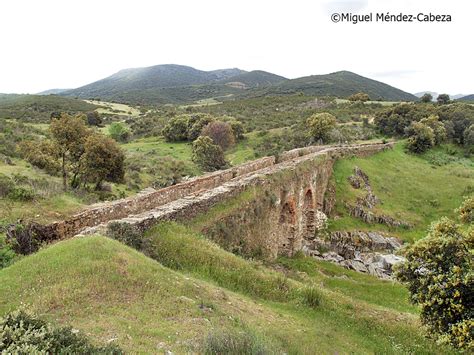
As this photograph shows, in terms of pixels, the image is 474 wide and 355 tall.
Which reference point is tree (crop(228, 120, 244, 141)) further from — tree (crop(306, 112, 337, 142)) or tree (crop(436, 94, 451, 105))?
tree (crop(436, 94, 451, 105))

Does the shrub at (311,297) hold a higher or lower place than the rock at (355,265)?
higher

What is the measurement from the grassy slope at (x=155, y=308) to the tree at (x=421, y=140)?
129ft

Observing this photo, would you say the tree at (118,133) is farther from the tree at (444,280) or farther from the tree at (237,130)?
the tree at (444,280)

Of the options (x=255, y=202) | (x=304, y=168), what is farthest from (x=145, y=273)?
(x=304, y=168)

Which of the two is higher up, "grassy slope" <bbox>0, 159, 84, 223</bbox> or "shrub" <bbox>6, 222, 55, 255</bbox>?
"grassy slope" <bbox>0, 159, 84, 223</bbox>

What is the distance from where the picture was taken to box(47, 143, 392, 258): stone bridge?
13422 millimetres

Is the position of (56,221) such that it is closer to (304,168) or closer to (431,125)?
(304,168)

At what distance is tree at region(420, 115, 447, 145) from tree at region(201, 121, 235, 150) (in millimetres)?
25372

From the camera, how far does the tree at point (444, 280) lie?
25.6 feet

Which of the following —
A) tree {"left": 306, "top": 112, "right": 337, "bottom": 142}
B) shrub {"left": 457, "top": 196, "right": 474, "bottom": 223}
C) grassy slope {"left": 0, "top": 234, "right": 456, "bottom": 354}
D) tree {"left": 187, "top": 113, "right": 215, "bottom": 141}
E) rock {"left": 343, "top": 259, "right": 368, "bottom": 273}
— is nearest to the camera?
grassy slope {"left": 0, "top": 234, "right": 456, "bottom": 354}

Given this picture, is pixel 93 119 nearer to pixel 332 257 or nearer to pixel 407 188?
pixel 407 188

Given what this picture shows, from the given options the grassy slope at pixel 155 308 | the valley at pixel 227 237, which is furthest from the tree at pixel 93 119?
the grassy slope at pixel 155 308

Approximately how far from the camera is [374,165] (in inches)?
1550

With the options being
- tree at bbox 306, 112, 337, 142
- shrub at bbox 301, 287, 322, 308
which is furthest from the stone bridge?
tree at bbox 306, 112, 337, 142
